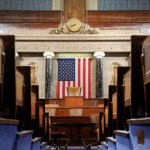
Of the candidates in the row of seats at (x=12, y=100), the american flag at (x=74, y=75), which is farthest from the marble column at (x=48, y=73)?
the row of seats at (x=12, y=100)

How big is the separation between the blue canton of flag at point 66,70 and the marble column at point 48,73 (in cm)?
38

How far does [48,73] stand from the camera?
586 inches

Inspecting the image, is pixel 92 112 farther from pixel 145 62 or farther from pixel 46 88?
pixel 145 62

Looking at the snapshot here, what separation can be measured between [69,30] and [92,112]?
176 inches

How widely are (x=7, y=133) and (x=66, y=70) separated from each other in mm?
12179

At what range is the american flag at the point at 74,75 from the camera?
14828 millimetres

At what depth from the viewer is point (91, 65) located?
15.3 meters

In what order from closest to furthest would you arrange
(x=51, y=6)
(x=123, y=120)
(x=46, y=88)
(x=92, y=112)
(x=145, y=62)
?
1. (x=145, y=62)
2. (x=123, y=120)
3. (x=92, y=112)
4. (x=46, y=88)
5. (x=51, y=6)

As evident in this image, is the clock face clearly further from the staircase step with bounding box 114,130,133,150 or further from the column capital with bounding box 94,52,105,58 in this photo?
the staircase step with bounding box 114,130,133,150

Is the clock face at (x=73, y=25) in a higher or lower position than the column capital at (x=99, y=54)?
higher

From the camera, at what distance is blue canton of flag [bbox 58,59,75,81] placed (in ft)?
48.6

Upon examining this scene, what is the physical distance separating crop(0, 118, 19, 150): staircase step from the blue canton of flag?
11631 millimetres

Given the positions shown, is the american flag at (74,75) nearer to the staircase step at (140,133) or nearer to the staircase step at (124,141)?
the staircase step at (124,141)

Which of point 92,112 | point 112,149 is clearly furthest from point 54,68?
point 112,149
